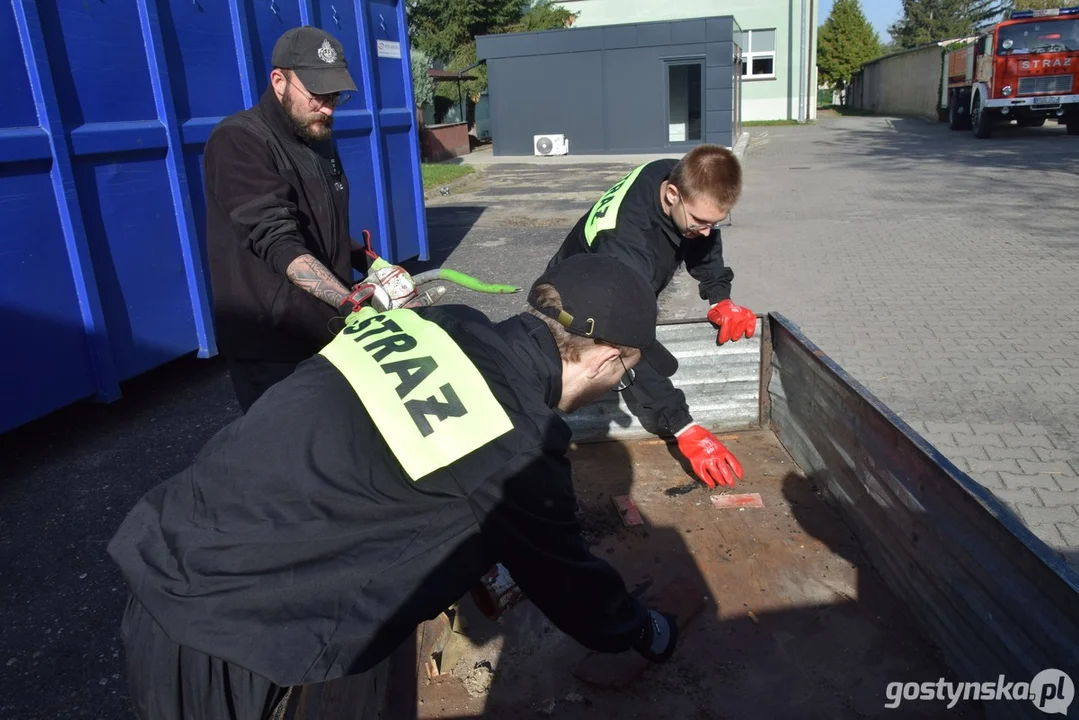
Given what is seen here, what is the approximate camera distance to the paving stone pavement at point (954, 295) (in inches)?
171

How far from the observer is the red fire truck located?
1992 centimetres

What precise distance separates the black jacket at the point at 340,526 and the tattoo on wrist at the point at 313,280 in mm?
1093

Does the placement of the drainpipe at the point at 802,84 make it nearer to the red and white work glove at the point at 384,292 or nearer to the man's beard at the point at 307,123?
the man's beard at the point at 307,123

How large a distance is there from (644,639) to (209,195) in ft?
6.62

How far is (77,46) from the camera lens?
4418 millimetres

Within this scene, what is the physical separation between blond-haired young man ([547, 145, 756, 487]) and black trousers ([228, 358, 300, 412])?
3.54 feet

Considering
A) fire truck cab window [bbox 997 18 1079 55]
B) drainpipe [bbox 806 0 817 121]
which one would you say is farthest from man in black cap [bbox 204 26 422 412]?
drainpipe [bbox 806 0 817 121]

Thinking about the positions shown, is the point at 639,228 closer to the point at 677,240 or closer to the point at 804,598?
the point at 677,240

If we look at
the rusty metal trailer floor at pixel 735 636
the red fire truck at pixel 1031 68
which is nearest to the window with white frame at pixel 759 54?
the red fire truck at pixel 1031 68

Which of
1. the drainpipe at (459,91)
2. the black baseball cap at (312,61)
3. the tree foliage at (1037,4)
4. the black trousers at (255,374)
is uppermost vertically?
the tree foliage at (1037,4)

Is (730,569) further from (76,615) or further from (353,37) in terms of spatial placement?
(353,37)

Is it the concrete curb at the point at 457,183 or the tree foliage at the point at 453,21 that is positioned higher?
the tree foliage at the point at 453,21

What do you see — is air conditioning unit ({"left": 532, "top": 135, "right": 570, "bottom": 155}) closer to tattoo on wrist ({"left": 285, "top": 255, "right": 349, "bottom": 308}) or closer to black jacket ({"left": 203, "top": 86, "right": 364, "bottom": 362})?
black jacket ({"left": 203, "top": 86, "right": 364, "bottom": 362})

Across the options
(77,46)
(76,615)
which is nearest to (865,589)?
(76,615)
